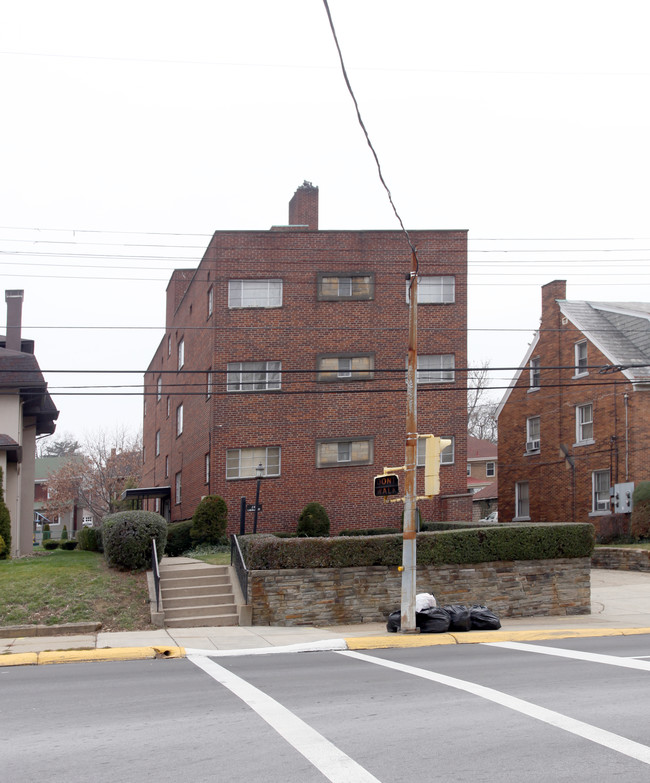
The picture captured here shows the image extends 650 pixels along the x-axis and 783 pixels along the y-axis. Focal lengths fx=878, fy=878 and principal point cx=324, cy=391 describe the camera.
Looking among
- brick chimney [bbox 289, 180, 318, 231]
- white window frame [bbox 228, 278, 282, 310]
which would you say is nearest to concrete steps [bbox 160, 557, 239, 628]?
white window frame [bbox 228, 278, 282, 310]

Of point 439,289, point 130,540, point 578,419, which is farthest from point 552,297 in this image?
point 130,540

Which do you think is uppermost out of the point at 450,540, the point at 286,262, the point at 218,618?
the point at 286,262

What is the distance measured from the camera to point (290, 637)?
53.3ft

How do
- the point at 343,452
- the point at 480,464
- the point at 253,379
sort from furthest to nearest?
the point at 480,464
the point at 253,379
the point at 343,452

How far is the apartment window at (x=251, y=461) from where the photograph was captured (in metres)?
30.8

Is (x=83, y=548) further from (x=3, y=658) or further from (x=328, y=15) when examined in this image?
(x=328, y=15)

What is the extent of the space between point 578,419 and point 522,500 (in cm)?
581

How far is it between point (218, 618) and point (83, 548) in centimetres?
1180

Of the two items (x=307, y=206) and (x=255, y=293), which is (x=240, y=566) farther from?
(x=307, y=206)

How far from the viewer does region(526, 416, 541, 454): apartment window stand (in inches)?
1542

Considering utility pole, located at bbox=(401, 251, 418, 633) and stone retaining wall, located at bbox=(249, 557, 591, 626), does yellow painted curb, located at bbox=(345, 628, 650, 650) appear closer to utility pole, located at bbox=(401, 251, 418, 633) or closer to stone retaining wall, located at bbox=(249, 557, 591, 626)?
utility pole, located at bbox=(401, 251, 418, 633)

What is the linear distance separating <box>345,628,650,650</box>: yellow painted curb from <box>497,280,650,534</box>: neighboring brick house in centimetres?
1535

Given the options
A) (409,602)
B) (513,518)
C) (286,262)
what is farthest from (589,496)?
(409,602)

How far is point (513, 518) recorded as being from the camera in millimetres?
40812
